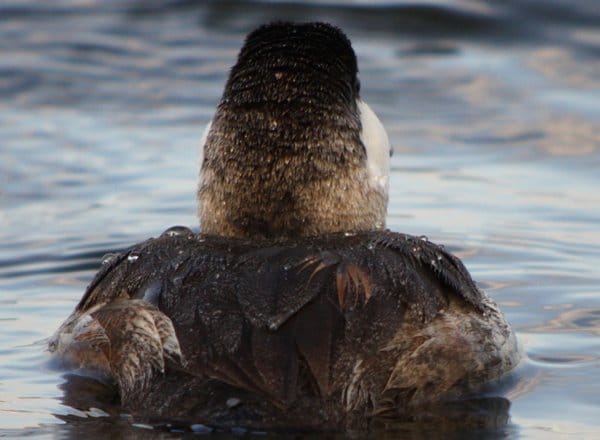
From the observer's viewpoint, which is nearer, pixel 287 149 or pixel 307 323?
pixel 307 323

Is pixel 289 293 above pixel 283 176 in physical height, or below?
below

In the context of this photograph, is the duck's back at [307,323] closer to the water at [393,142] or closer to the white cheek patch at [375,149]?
the water at [393,142]

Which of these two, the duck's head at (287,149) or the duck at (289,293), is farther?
the duck's head at (287,149)

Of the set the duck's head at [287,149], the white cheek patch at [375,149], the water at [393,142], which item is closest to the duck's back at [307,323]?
the water at [393,142]

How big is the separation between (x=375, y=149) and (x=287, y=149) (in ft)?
2.22

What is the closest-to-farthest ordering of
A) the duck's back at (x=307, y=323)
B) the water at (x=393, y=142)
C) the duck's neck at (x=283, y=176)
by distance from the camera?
the duck's back at (x=307, y=323) → the duck's neck at (x=283, y=176) → the water at (x=393, y=142)

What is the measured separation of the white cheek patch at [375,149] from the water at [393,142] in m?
1.10

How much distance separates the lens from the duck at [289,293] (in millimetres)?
5465

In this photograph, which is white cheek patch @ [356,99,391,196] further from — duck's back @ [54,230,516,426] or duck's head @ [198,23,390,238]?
duck's back @ [54,230,516,426]

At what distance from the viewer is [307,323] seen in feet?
18.2

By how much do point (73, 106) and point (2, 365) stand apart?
278 inches

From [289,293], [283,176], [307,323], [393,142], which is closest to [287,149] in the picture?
[283,176]

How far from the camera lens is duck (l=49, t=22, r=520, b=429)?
17.9ft

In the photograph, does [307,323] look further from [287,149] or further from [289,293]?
[287,149]
